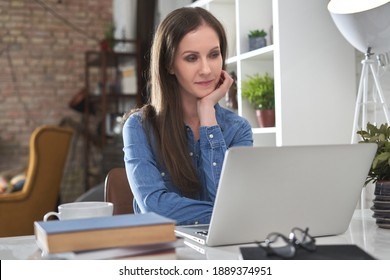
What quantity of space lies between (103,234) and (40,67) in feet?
17.9

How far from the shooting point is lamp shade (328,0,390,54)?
2129 mm

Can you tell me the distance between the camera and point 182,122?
5.25 ft

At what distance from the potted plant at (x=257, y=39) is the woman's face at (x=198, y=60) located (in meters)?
1.61

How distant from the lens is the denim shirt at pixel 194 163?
1329 mm

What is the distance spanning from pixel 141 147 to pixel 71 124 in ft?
14.9

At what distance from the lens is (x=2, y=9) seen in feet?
18.9

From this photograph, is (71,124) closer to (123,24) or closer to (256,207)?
(123,24)

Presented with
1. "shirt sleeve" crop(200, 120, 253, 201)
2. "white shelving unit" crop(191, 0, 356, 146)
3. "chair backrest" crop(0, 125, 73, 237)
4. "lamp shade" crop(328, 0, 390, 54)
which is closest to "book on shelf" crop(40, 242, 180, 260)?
"shirt sleeve" crop(200, 120, 253, 201)

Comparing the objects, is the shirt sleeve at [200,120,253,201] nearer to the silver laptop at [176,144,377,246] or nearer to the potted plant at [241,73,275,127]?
the silver laptop at [176,144,377,246]

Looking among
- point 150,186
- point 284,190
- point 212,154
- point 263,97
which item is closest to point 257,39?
point 263,97

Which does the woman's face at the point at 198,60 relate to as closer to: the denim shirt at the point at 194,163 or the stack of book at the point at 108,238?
the denim shirt at the point at 194,163

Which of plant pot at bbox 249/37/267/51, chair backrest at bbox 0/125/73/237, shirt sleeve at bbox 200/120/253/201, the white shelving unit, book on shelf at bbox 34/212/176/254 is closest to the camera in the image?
book on shelf at bbox 34/212/176/254

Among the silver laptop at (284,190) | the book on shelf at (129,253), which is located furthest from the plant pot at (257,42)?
the book on shelf at (129,253)

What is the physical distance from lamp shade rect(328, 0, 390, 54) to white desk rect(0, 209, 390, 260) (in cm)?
114
